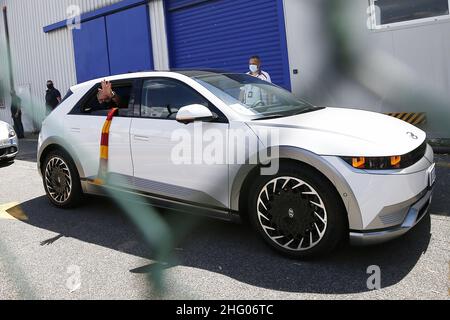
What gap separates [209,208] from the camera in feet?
12.4

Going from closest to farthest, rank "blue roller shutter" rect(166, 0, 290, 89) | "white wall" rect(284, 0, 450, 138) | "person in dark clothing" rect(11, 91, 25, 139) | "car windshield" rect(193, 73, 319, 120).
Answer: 1. "car windshield" rect(193, 73, 319, 120)
2. "white wall" rect(284, 0, 450, 138)
3. "blue roller shutter" rect(166, 0, 290, 89)
4. "person in dark clothing" rect(11, 91, 25, 139)

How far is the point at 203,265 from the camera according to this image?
3.49 meters

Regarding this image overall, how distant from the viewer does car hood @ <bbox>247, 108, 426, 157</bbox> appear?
10.2 ft

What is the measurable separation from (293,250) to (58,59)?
14892 mm

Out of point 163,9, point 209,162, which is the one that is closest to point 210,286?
point 209,162

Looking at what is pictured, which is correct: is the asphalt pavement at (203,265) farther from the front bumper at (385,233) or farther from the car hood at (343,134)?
the car hood at (343,134)

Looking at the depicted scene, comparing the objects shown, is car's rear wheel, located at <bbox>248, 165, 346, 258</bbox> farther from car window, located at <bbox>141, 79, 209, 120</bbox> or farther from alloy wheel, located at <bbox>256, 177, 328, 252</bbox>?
car window, located at <bbox>141, 79, 209, 120</bbox>

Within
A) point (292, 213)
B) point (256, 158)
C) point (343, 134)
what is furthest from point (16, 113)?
point (343, 134)

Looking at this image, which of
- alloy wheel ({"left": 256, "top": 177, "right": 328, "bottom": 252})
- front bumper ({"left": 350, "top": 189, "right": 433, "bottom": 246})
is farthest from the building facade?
alloy wheel ({"left": 256, "top": 177, "right": 328, "bottom": 252})

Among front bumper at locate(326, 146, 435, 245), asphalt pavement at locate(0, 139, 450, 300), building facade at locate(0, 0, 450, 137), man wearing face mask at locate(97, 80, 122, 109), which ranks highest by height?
building facade at locate(0, 0, 450, 137)

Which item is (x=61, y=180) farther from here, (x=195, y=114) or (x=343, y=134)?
(x=343, y=134)

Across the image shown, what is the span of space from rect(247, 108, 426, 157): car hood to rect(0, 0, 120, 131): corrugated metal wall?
41.5ft
